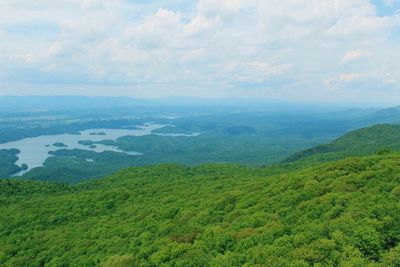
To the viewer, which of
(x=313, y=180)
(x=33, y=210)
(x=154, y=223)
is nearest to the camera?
(x=313, y=180)

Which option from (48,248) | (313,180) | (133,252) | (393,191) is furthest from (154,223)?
(393,191)

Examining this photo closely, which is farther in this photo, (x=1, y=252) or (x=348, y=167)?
(x=1, y=252)

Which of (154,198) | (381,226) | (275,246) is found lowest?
(154,198)

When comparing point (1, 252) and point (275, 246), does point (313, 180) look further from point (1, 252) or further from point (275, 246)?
point (1, 252)

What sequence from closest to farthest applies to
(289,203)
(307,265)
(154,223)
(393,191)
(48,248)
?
(307,265) → (393,191) → (289,203) → (154,223) → (48,248)

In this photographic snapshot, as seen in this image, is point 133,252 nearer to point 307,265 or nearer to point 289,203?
point 289,203

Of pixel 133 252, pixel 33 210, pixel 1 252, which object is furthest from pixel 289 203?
pixel 33 210

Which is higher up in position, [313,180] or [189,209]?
[313,180]
